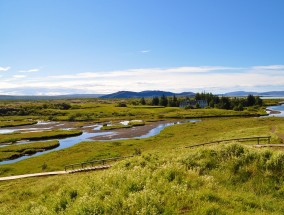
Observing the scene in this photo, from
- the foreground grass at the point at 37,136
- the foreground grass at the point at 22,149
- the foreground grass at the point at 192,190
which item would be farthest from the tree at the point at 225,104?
the foreground grass at the point at 192,190

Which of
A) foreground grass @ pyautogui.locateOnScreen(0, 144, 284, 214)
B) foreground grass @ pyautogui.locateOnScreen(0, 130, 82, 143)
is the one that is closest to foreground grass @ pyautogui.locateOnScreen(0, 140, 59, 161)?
foreground grass @ pyautogui.locateOnScreen(0, 130, 82, 143)

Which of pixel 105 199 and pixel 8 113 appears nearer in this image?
pixel 105 199

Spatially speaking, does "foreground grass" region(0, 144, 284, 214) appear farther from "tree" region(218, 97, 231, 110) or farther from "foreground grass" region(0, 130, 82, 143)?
"tree" region(218, 97, 231, 110)

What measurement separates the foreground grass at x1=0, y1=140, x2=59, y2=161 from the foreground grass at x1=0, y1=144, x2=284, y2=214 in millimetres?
49483

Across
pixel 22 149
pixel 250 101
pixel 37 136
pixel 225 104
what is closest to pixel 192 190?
pixel 22 149

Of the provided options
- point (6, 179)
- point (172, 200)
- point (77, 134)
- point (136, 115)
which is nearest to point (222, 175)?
point (172, 200)

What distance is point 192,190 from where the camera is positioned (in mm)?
11055

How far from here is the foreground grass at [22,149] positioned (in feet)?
189

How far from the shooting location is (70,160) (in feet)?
165

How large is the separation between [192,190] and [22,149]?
6010cm

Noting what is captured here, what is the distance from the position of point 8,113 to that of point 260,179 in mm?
163890

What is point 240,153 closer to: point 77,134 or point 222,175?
point 222,175

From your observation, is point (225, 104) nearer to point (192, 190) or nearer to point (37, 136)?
point (37, 136)

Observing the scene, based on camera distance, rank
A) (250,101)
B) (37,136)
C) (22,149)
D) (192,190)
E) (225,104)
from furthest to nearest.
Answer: (250,101), (225,104), (37,136), (22,149), (192,190)
